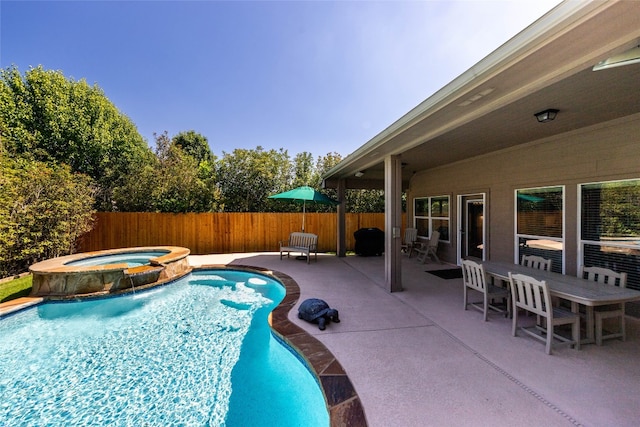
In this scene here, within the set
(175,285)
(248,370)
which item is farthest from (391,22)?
(175,285)

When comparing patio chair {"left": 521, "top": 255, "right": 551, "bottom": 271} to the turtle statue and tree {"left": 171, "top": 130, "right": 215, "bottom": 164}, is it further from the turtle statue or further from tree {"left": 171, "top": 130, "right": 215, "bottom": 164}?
tree {"left": 171, "top": 130, "right": 215, "bottom": 164}

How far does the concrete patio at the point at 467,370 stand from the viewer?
208 cm

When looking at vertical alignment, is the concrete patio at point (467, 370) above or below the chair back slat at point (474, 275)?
below

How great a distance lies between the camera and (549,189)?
16.9ft

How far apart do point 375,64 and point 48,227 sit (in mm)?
10308

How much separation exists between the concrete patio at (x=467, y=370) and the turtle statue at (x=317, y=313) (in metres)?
0.10

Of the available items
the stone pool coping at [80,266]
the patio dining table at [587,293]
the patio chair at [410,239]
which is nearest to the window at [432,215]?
the patio chair at [410,239]

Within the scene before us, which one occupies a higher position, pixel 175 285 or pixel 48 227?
pixel 48 227

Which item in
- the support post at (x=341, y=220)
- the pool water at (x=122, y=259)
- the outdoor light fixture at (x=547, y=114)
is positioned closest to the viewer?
the outdoor light fixture at (x=547, y=114)

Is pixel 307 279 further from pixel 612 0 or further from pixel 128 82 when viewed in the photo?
pixel 128 82

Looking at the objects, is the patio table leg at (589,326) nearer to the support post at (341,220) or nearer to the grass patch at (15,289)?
the support post at (341,220)

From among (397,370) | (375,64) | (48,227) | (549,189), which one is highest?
(375,64)

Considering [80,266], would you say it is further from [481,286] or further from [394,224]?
[481,286]

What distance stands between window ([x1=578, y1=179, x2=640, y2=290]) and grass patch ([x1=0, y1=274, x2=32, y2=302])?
10726 mm
